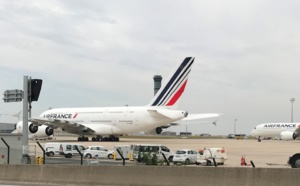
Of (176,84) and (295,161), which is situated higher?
(176,84)

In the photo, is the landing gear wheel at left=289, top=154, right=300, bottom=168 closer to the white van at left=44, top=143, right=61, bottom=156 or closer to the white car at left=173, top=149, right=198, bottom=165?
the white car at left=173, top=149, right=198, bottom=165

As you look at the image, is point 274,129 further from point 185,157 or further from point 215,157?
point 185,157

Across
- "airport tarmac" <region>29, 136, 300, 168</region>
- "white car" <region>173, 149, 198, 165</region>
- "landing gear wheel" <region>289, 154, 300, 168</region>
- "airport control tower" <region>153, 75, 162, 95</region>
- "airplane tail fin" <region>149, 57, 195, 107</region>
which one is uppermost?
"airport control tower" <region>153, 75, 162, 95</region>

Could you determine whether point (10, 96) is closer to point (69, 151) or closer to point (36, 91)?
point (36, 91)

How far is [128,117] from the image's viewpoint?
72875 millimetres

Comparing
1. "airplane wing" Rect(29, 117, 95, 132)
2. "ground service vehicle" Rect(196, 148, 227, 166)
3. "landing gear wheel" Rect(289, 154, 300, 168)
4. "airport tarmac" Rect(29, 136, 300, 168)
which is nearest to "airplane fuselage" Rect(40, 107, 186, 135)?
"airplane wing" Rect(29, 117, 95, 132)

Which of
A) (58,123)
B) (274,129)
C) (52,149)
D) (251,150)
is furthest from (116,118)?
(274,129)

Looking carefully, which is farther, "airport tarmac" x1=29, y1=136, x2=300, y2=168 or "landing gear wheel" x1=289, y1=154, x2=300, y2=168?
"airport tarmac" x1=29, y1=136, x2=300, y2=168

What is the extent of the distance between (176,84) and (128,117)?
362 inches

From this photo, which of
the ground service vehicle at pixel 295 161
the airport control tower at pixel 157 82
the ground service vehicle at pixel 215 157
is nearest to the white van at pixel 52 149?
the ground service vehicle at pixel 215 157

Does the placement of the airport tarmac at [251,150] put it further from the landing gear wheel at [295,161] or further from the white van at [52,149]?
the landing gear wheel at [295,161]

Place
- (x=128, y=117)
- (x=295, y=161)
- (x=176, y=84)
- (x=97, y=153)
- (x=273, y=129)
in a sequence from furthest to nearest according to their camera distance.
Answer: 1. (x=273, y=129)
2. (x=128, y=117)
3. (x=176, y=84)
4. (x=97, y=153)
5. (x=295, y=161)

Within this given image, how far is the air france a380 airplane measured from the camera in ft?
228

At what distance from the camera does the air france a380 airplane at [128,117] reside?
2736 inches
